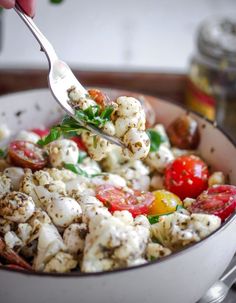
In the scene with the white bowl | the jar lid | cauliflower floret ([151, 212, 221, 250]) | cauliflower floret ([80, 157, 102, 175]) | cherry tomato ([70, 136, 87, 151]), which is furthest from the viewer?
the jar lid

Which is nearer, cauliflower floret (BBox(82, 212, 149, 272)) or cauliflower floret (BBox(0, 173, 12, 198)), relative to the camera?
cauliflower floret (BBox(82, 212, 149, 272))

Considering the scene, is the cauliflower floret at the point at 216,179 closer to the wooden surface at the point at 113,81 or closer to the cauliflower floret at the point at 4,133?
the cauliflower floret at the point at 4,133

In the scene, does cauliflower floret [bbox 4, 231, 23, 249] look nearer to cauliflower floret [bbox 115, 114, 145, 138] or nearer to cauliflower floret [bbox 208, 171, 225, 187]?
cauliflower floret [bbox 115, 114, 145, 138]

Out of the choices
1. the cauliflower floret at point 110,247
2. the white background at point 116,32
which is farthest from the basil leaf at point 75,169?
the white background at point 116,32

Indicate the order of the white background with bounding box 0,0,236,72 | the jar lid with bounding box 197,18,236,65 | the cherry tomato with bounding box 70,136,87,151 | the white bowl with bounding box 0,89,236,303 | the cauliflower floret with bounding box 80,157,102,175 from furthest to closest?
the white background with bounding box 0,0,236,72
the jar lid with bounding box 197,18,236,65
the cherry tomato with bounding box 70,136,87,151
the cauliflower floret with bounding box 80,157,102,175
the white bowl with bounding box 0,89,236,303

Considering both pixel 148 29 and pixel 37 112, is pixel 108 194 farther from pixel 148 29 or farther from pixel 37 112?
pixel 148 29

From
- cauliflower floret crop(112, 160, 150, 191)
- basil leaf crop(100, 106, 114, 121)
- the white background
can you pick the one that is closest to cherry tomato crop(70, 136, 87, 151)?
cauliflower floret crop(112, 160, 150, 191)
